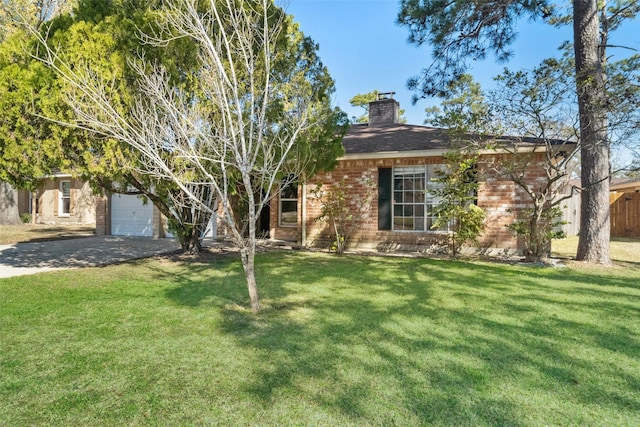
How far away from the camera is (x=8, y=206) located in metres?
18.4

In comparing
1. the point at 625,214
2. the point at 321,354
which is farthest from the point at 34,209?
the point at 625,214

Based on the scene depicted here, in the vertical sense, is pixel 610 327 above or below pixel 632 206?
below

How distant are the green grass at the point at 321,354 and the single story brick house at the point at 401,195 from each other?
11.9ft

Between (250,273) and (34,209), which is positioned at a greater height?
(34,209)

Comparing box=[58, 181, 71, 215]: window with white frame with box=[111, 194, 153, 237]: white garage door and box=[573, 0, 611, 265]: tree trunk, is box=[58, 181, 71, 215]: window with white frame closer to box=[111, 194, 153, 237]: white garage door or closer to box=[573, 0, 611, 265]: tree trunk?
box=[111, 194, 153, 237]: white garage door

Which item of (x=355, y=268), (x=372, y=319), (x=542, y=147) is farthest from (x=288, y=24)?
(x=542, y=147)

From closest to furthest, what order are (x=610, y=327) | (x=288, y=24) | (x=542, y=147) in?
(x=610, y=327) < (x=288, y=24) < (x=542, y=147)

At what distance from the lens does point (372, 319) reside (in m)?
4.50

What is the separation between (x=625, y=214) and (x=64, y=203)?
91.3 ft

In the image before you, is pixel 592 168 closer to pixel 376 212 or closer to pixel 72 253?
pixel 376 212

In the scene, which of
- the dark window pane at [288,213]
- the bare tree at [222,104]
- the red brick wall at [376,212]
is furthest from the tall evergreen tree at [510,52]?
the dark window pane at [288,213]

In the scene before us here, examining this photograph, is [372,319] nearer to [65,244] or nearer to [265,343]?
[265,343]

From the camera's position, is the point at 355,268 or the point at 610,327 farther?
the point at 355,268

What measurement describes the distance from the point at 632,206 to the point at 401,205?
11.4 metres
